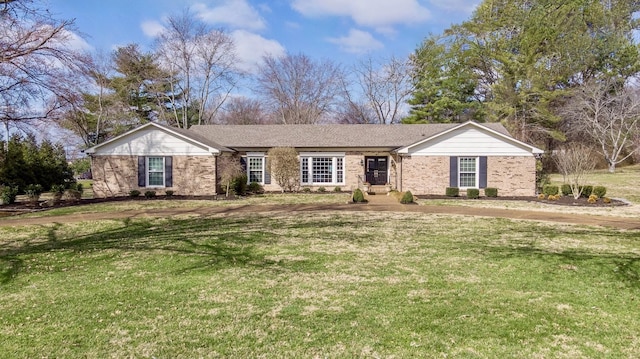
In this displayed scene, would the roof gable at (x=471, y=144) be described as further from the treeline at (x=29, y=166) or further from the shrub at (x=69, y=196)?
the treeline at (x=29, y=166)

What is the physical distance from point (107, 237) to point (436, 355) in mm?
8614

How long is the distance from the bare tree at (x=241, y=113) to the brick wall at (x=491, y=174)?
32736 mm

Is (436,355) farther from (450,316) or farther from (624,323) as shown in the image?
(624,323)

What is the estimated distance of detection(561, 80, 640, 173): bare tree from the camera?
33781 millimetres

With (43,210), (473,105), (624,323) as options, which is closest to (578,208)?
(624,323)

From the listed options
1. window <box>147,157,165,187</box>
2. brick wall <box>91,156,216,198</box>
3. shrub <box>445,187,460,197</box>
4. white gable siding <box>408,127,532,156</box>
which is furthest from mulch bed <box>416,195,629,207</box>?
window <box>147,157,165,187</box>

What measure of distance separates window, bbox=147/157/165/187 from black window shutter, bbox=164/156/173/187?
19cm

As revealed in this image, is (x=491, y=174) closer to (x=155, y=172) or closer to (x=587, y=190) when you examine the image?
(x=587, y=190)

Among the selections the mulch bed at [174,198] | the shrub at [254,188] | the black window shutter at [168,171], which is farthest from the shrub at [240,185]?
the black window shutter at [168,171]

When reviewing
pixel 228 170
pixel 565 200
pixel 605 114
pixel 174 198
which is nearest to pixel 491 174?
pixel 565 200

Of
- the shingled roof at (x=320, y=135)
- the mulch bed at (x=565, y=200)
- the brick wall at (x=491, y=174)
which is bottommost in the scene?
the mulch bed at (x=565, y=200)

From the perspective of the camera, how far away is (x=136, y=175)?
20.8 metres

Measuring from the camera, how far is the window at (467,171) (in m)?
20.9

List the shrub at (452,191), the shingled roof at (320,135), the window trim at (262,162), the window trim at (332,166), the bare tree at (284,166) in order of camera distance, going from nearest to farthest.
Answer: the shrub at (452,191) → the bare tree at (284,166) → the window trim at (332,166) → the window trim at (262,162) → the shingled roof at (320,135)
